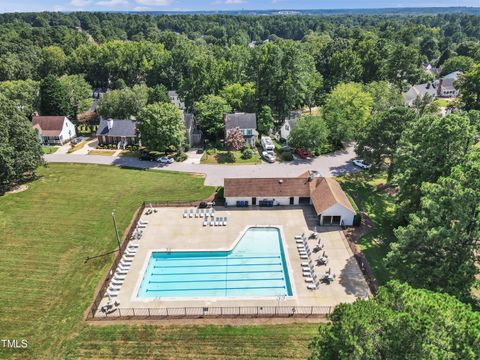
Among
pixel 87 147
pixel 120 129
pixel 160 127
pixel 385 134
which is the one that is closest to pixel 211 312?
pixel 385 134

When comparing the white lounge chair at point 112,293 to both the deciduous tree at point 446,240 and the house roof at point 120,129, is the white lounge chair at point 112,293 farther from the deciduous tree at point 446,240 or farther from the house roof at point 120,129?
the house roof at point 120,129

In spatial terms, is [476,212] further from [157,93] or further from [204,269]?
[157,93]

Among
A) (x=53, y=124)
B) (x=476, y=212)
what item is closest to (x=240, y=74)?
(x=53, y=124)

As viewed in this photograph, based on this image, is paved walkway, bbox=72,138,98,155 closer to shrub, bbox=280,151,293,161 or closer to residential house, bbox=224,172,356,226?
residential house, bbox=224,172,356,226

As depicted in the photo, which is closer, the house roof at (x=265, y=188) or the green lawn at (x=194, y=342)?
the green lawn at (x=194, y=342)

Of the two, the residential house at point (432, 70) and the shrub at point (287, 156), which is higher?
the residential house at point (432, 70)

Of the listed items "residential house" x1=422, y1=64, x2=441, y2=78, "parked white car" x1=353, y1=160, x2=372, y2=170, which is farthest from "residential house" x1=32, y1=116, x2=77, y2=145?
"residential house" x1=422, y1=64, x2=441, y2=78

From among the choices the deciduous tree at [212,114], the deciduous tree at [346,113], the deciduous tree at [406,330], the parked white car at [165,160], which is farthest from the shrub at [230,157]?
the deciduous tree at [406,330]
